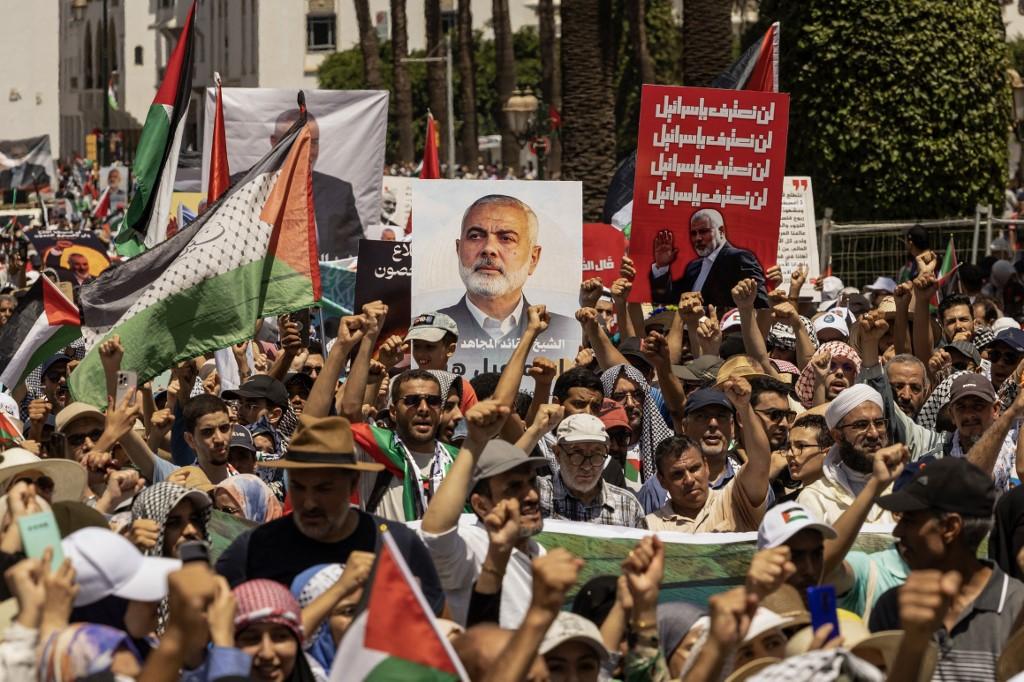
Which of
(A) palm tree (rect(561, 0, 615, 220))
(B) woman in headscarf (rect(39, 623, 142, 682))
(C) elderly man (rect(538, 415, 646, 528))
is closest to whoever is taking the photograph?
(B) woman in headscarf (rect(39, 623, 142, 682))

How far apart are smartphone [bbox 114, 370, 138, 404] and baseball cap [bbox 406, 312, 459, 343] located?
161 cm

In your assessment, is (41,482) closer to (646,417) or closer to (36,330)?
(646,417)

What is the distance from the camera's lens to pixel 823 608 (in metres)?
4.41

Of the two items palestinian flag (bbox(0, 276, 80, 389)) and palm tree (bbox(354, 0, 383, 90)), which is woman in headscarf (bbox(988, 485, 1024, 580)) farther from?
palm tree (bbox(354, 0, 383, 90))

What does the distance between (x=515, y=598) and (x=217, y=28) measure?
8222 centimetres

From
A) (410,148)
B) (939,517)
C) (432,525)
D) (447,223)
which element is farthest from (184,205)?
(410,148)

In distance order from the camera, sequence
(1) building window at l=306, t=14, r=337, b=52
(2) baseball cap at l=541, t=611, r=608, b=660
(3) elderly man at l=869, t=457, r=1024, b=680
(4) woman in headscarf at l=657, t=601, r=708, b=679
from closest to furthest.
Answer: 1. (2) baseball cap at l=541, t=611, r=608, b=660
2. (3) elderly man at l=869, t=457, r=1024, b=680
3. (4) woman in headscarf at l=657, t=601, r=708, b=679
4. (1) building window at l=306, t=14, r=337, b=52

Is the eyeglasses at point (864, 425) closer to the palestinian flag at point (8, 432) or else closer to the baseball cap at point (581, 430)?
the baseball cap at point (581, 430)

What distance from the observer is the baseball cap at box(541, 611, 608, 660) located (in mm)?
4574

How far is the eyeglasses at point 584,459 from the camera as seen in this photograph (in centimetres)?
689

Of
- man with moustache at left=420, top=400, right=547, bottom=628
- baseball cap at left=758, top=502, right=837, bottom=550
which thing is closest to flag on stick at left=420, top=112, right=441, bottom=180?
man with moustache at left=420, top=400, right=547, bottom=628

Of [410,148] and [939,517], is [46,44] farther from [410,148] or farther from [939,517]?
[939,517]

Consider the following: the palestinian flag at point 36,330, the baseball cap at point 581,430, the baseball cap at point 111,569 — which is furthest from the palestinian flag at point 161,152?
the baseball cap at point 111,569

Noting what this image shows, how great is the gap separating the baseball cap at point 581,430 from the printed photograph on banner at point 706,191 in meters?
3.19
